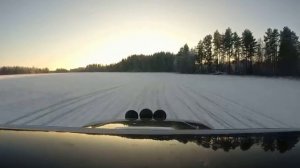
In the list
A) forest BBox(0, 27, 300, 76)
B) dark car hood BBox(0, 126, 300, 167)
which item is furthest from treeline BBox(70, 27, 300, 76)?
dark car hood BBox(0, 126, 300, 167)

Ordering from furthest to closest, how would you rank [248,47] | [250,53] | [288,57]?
[248,47]
[250,53]
[288,57]

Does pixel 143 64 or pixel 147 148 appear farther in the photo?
pixel 143 64

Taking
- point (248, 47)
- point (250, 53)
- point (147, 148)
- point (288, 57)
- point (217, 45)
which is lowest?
point (147, 148)

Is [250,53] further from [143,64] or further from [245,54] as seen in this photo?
[143,64]

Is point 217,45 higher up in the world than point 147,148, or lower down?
higher up

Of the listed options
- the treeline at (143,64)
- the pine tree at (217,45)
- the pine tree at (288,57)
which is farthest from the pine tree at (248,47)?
the treeline at (143,64)


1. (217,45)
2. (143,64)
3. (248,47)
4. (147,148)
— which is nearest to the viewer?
(147,148)

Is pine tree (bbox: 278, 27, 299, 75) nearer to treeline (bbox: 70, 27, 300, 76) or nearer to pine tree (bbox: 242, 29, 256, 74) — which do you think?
treeline (bbox: 70, 27, 300, 76)

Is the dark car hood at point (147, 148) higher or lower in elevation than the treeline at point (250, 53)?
lower

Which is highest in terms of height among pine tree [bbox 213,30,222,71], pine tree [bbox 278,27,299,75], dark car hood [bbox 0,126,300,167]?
pine tree [bbox 213,30,222,71]

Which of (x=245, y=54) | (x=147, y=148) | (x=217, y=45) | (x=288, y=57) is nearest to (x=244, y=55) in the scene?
(x=245, y=54)

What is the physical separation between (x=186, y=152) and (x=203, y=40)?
63.9 m

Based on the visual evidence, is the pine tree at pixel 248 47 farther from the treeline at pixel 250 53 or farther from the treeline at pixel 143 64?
the treeline at pixel 143 64

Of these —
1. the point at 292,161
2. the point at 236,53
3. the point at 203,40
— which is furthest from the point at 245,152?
the point at 203,40
